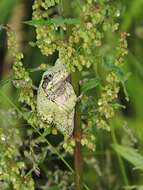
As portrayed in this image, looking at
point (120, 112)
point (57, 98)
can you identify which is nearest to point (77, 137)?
point (57, 98)

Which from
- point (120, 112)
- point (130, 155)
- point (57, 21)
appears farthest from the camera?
point (120, 112)

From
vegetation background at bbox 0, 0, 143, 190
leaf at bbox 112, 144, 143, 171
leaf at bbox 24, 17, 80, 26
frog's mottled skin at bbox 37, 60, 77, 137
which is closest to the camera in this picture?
leaf at bbox 24, 17, 80, 26

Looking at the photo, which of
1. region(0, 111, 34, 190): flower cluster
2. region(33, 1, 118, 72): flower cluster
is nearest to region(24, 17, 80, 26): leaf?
region(33, 1, 118, 72): flower cluster

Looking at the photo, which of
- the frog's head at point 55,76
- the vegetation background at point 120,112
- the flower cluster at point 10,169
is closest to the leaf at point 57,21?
the frog's head at point 55,76

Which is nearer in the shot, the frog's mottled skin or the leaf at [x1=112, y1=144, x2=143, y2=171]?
the frog's mottled skin

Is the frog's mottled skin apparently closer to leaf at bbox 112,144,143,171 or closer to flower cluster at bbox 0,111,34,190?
flower cluster at bbox 0,111,34,190

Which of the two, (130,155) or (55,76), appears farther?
(130,155)

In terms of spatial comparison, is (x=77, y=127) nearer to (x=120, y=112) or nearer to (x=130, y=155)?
(x=130, y=155)

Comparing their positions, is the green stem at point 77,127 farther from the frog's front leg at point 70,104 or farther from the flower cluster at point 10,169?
the flower cluster at point 10,169

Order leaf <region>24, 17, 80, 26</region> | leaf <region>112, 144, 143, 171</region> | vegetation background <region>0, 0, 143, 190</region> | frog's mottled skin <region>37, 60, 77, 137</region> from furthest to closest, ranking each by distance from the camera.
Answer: vegetation background <region>0, 0, 143, 190</region> < leaf <region>112, 144, 143, 171</region> < frog's mottled skin <region>37, 60, 77, 137</region> < leaf <region>24, 17, 80, 26</region>
